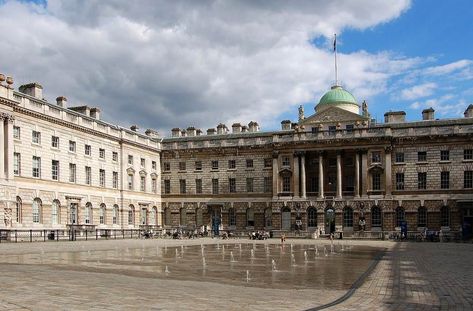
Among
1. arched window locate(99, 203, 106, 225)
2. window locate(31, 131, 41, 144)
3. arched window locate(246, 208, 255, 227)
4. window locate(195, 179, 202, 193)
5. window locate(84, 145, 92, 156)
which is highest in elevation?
window locate(31, 131, 41, 144)

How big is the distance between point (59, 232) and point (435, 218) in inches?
1653

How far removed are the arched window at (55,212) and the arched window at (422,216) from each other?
134ft

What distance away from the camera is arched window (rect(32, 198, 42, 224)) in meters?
48.4

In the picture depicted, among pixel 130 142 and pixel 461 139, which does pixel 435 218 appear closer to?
pixel 461 139

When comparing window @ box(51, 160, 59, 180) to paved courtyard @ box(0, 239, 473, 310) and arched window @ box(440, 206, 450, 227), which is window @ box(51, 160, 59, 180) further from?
arched window @ box(440, 206, 450, 227)

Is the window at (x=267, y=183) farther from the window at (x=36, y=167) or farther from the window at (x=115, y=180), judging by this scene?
the window at (x=36, y=167)

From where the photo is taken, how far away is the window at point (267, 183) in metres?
69.3

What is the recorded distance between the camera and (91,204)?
56.9 meters

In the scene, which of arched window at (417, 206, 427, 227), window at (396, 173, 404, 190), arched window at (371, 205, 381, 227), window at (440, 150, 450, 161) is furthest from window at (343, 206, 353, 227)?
window at (440, 150, 450, 161)

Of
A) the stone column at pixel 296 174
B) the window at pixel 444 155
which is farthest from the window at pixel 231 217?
the window at pixel 444 155

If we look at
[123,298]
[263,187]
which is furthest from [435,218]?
[123,298]

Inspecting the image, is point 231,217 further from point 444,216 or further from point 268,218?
point 444,216

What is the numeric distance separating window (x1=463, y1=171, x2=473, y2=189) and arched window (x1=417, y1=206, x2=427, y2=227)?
17.7ft

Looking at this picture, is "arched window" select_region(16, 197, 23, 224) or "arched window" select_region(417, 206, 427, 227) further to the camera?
"arched window" select_region(417, 206, 427, 227)
